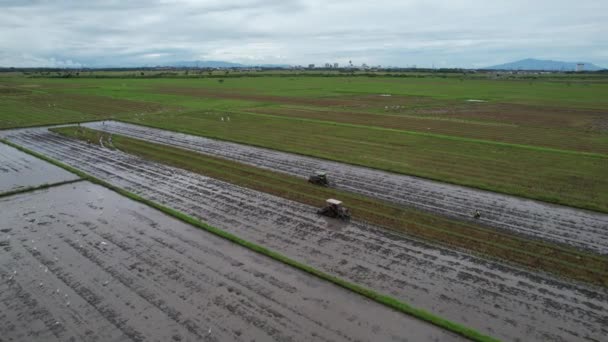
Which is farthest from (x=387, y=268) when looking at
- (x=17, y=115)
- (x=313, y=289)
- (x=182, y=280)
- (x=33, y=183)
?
(x=17, y=115)

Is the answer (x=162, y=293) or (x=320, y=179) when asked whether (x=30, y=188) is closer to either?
(x=162, y=293)

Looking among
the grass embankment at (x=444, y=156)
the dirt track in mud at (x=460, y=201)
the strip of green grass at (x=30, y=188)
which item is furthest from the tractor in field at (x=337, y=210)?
the strip of green grass at (x=30, y=188)

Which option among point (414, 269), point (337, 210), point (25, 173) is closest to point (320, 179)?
point (337, 210)

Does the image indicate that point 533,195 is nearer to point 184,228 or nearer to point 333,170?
point 333,170

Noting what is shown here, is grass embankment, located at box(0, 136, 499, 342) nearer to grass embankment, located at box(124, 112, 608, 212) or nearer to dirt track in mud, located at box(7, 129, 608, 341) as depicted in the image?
dirt track in mud, located at box(7, 129, 608, 341)

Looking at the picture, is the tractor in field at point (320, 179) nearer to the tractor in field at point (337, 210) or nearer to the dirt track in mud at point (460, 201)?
the dirt track in mud at point (460, 201)

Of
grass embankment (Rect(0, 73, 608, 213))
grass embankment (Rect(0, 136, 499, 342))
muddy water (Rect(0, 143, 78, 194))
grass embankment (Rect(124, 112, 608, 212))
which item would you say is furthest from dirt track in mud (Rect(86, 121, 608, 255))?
muddy water (Rect(0, 143, 78, 194))
